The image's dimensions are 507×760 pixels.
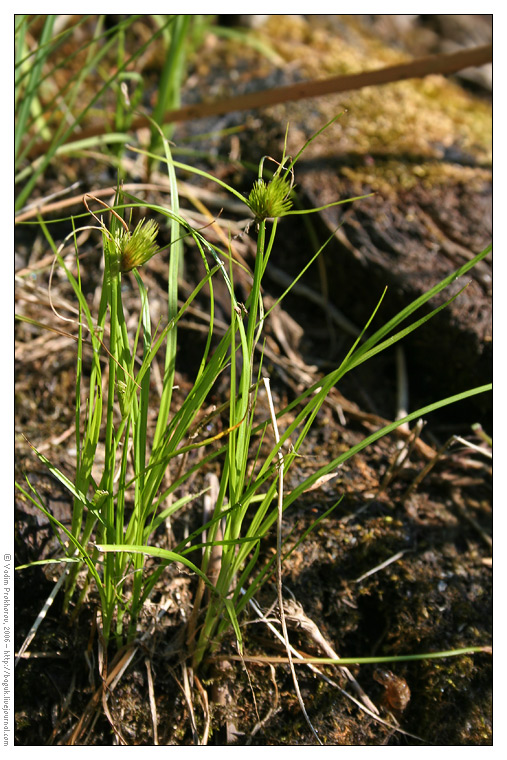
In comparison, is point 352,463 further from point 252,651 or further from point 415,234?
point 415,234

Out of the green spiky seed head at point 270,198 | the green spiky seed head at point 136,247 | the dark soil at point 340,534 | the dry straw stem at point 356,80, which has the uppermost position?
the dry straw stem at point 356,80

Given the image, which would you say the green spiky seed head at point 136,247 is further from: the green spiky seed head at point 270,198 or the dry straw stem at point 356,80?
the dry straw stem at point 356,80

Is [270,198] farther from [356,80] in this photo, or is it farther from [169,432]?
[356,80]

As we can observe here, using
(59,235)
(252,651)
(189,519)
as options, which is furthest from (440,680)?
(59,235)

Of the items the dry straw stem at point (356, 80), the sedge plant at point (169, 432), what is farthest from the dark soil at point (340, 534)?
the dry straw stem at point (356, 80)

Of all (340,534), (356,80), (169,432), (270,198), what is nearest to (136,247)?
(270,198)

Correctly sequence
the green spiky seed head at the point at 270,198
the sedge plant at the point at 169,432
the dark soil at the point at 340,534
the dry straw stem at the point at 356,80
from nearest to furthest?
the green spiky seed head at the point at 270,198, the sedge plant at the point at 169,432, the dark soil at the point at 340,534, the dry straw stem at the point at 356,80
